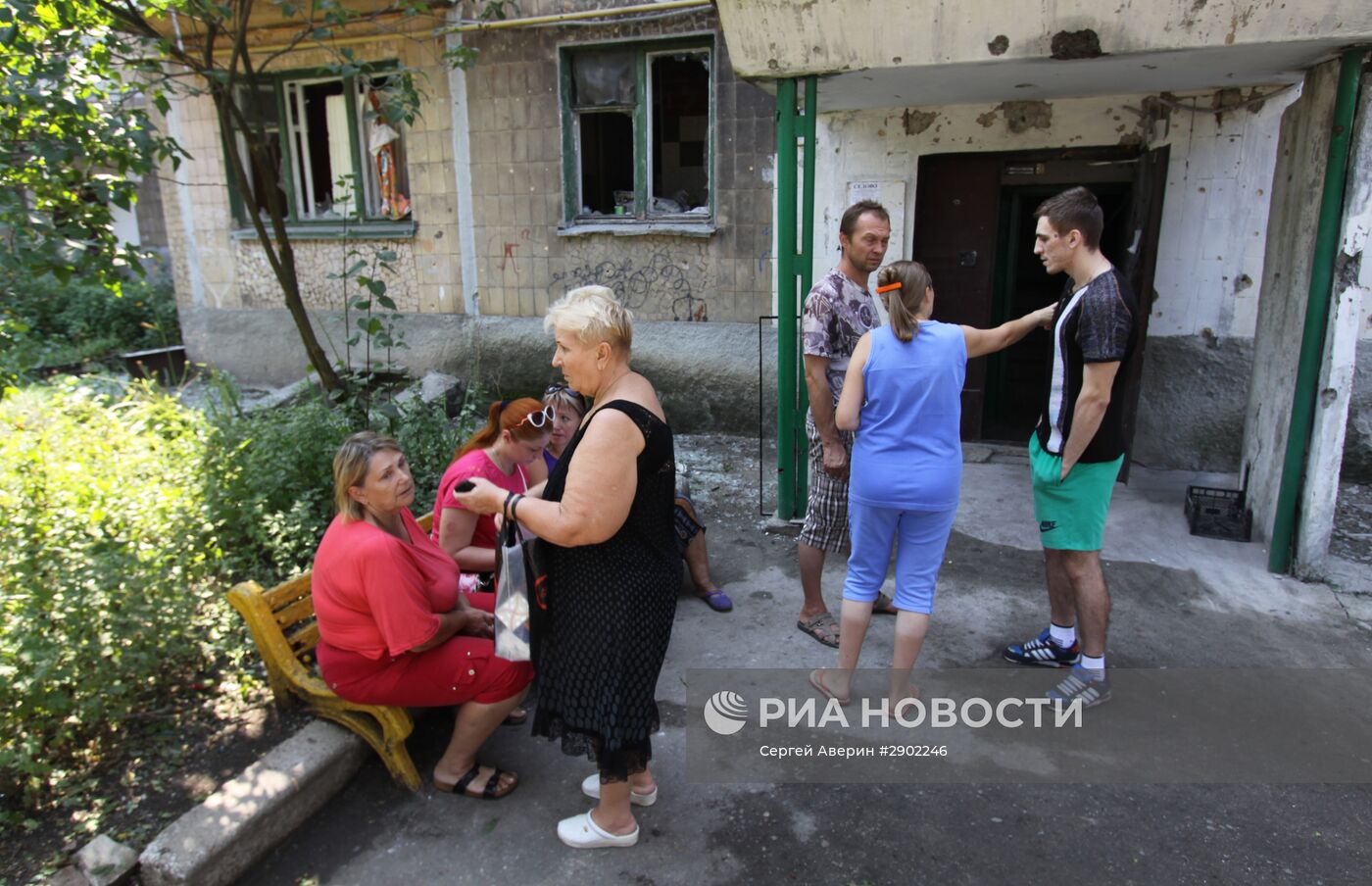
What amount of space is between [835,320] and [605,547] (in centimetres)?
169

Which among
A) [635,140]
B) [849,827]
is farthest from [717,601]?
[635,140]

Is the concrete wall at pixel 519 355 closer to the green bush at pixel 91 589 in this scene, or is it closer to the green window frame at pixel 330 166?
the green window frame at pixel 330 166

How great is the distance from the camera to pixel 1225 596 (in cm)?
393

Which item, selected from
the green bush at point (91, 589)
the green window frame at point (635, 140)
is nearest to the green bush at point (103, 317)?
Answer: the green window frame at point (635, 140)

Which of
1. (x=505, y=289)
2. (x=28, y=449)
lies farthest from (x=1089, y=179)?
(x=28, y=449)

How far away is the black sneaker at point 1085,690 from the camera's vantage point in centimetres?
307

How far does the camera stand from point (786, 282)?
170 inches

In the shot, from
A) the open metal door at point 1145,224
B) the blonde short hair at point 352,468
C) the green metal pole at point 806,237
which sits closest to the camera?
the blonde short hair at point 352,468

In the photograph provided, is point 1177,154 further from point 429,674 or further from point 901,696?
point 429,674

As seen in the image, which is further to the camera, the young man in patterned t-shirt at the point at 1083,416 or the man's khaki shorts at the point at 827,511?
the man's khaki shorts at the point at 827,511

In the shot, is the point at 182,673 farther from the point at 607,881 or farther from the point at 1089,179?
the point at 1089,179

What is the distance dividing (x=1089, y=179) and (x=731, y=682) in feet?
14.9

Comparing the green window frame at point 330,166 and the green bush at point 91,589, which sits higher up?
the green window frame at point 330,166

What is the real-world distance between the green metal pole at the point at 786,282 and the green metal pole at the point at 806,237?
0.04 metres
